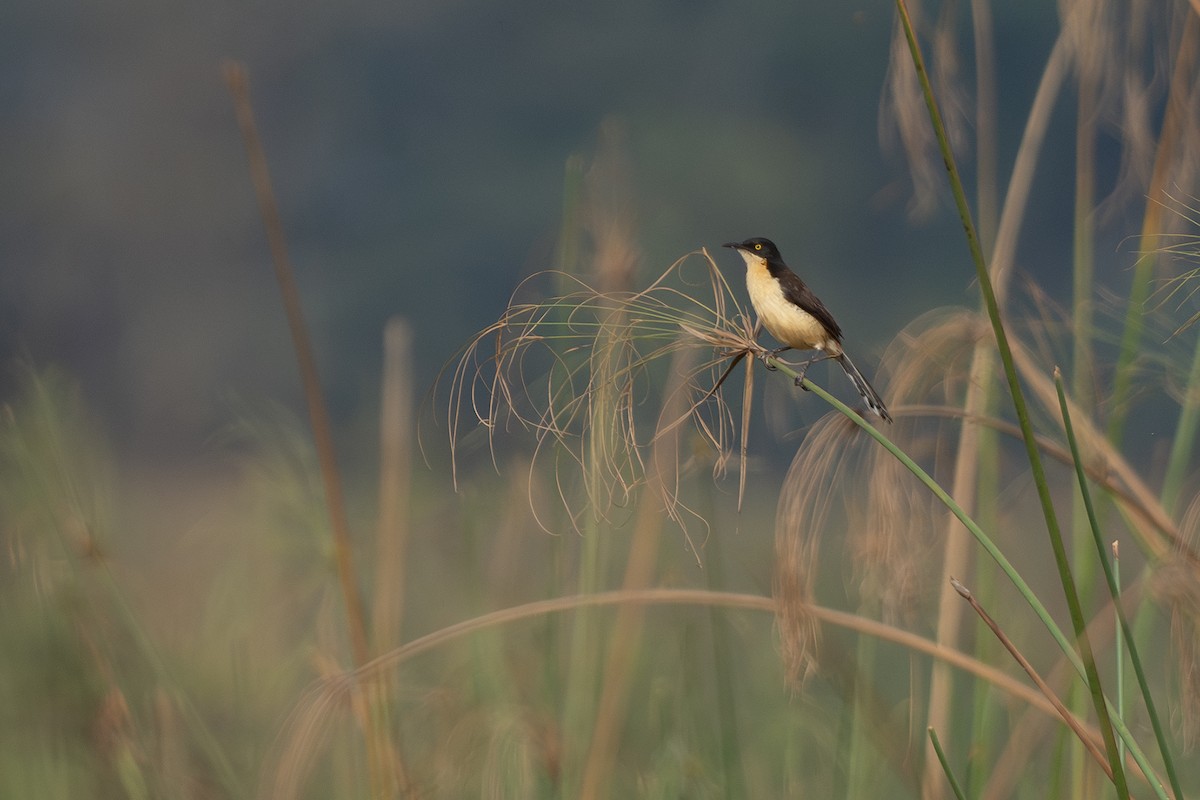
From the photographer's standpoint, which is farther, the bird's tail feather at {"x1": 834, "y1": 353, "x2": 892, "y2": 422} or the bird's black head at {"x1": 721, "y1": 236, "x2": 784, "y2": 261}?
the bird's black head at {"x1": 721, "y1": 236, "x2": 784, "y2": 261}

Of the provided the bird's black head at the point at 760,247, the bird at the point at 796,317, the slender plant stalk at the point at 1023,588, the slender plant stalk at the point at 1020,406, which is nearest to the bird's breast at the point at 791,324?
the bird at the point at 796,317

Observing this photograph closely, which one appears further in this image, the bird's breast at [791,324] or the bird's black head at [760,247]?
the bird's black head at [760,247]

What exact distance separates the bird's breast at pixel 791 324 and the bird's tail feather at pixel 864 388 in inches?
0.7

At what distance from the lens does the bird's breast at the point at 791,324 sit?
1228 millimetres

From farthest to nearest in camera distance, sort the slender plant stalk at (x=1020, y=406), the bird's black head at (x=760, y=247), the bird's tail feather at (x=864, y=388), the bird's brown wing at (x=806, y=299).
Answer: the bird's black head at (x=760, y=247) → the bird's brown wing at (x=806, y=299) → the bird's tail feather at (x=864, y=388) → the slender plant stalk at (x=1020, y=406)

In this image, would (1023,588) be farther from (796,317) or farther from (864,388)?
(796,317)

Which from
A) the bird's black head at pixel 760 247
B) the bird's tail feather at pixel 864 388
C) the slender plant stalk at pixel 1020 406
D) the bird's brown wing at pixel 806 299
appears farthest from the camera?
the bird's black head at pixel 760 247

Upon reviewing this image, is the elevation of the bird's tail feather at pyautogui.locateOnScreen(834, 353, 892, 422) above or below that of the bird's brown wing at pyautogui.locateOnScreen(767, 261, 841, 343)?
below

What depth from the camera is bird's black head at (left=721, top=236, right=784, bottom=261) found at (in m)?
1.49

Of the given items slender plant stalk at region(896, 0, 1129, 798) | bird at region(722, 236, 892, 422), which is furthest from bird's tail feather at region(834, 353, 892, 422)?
slender plant stalk at region(896, 0, 1129, 798)

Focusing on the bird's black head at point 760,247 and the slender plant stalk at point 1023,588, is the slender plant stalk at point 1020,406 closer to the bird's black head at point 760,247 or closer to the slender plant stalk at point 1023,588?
the slender plant stalk at point 1023,588

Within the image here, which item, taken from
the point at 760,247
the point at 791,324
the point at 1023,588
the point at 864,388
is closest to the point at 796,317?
the point at 791,324

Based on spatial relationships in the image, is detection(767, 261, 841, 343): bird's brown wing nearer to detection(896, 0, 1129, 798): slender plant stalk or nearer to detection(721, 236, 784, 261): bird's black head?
detection(721, 236, 784, 261): bird's black head

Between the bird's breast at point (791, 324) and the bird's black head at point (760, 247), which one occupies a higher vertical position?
the bird's black head at point (760, 247)
